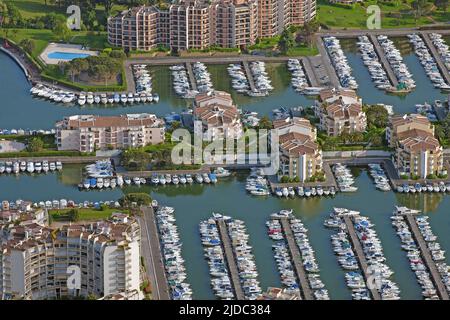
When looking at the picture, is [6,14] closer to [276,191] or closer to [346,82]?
[346,82]

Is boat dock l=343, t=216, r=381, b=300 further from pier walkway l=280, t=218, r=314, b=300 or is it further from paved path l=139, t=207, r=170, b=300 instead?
paved path l=139, t=207, r=170, b=300

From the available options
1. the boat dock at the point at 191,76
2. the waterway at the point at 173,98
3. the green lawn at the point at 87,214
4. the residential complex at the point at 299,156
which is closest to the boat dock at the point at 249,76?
the waterway at the point at 173,98

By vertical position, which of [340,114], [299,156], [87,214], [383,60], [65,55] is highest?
[87,214]

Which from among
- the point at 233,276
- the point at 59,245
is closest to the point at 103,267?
the point at 59,245

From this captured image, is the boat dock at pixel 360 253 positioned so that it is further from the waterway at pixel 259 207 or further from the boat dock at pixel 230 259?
the boat dock at pixel 230 259

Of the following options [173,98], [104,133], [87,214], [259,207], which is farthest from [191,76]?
[87,214]

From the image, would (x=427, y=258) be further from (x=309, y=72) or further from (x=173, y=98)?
(x=309, y=72)
